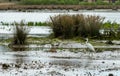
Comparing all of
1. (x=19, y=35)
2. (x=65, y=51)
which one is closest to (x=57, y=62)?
(x=65, y=51)

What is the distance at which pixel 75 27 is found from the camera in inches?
1123

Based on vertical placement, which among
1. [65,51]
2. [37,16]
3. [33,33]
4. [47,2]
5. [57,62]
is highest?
[57,62]

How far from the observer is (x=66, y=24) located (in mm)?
28062

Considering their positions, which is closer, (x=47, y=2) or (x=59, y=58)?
(x=59, y=58)

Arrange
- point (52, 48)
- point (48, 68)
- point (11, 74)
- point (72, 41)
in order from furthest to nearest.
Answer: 1. point (72, 41)
2. point (52, 48)
3. point (48, 68)
4. point (11, 74)

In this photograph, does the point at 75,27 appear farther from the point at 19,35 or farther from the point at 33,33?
the point at 33,33

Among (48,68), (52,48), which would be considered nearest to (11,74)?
(48,68)

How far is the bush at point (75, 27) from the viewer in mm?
28141

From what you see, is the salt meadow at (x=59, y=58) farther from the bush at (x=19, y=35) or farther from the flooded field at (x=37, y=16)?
the flooded field at (x=37, y=16)

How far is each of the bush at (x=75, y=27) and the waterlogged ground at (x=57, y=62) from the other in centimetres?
458

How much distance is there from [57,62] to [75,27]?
32.5 feet

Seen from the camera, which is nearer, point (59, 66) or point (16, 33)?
point (59, 66)

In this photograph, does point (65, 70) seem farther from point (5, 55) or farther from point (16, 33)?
point (16, 33)

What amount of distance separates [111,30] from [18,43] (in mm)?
6004
